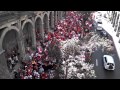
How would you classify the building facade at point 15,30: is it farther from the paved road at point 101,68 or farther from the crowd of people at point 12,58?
the paved road at point 101,68

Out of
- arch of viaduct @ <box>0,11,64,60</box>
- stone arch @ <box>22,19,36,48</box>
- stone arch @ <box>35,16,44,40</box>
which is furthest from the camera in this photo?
stone arch @ <box>35,16,44,40</box>

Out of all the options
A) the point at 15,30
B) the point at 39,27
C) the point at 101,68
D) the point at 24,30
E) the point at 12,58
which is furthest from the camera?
the point at 39,27

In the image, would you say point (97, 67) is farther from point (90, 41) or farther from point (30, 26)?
point (30, 26)

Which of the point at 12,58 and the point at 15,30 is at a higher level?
the point at 15,30

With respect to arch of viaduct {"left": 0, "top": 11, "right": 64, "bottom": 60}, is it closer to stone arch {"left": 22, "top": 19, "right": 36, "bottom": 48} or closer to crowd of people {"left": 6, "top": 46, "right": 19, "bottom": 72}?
stone arch {"left": 22, "top": 19, "right": 36, "bottom": 48}

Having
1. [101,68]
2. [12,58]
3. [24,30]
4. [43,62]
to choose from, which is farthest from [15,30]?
[101,68]

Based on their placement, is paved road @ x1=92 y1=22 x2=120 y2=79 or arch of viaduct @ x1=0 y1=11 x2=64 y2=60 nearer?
arch of viaduct @ x1=0 y1=11 x2=64 y2=60

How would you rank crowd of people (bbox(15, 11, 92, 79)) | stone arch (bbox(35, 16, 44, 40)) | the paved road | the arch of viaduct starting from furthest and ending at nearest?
stone arch (bbox(35, 16, 44, 40)), the paved road, the arch of viaduct, crowd of people (bbox(15, 11, 92, 79))

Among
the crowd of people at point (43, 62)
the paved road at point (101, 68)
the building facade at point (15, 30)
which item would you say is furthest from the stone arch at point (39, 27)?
the paved road at point (101, 68)

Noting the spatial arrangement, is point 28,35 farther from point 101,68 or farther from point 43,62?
point 101,68

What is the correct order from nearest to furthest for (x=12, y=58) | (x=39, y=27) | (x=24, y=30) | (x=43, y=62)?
1. (x=12, y=58)
2. (x=43, y=62)
3. (x=24, y=30)
4. (x=39, y=27)

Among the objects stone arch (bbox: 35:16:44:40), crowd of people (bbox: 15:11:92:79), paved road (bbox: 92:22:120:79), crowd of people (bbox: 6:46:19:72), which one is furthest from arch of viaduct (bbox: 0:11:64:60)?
paved road (bbox: 92:22:120:79)

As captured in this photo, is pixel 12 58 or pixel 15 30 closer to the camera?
pixel 15 30
